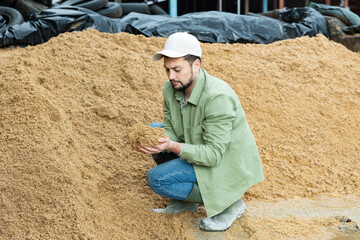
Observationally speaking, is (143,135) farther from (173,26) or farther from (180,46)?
(173,26)

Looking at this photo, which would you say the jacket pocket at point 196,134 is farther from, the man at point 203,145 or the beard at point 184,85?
the beard at point 184,85

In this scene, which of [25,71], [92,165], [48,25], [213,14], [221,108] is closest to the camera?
[221,108]

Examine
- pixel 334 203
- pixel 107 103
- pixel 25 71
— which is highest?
pixel 25 71

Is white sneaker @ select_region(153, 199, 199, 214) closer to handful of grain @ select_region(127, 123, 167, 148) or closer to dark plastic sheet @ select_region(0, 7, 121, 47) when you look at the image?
handful of grain @ select_region(127, 123, 167, 148)

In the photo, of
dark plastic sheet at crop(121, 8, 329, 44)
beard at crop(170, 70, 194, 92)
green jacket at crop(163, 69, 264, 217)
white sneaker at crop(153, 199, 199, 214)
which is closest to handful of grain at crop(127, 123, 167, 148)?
green jacket at crop(163, 69, 264, 217)

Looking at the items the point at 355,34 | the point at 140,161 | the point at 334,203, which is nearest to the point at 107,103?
the point at 140,161

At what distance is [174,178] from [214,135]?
15.0 inches

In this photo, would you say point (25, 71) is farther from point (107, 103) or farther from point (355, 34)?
point (355, 34)

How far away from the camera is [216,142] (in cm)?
236

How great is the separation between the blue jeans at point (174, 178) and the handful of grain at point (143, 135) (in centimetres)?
24

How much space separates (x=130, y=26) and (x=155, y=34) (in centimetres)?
35

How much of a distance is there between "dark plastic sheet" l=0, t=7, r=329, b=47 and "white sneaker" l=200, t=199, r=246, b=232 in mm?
3151

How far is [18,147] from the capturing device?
9.32 ft

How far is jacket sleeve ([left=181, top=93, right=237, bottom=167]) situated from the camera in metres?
2.37
